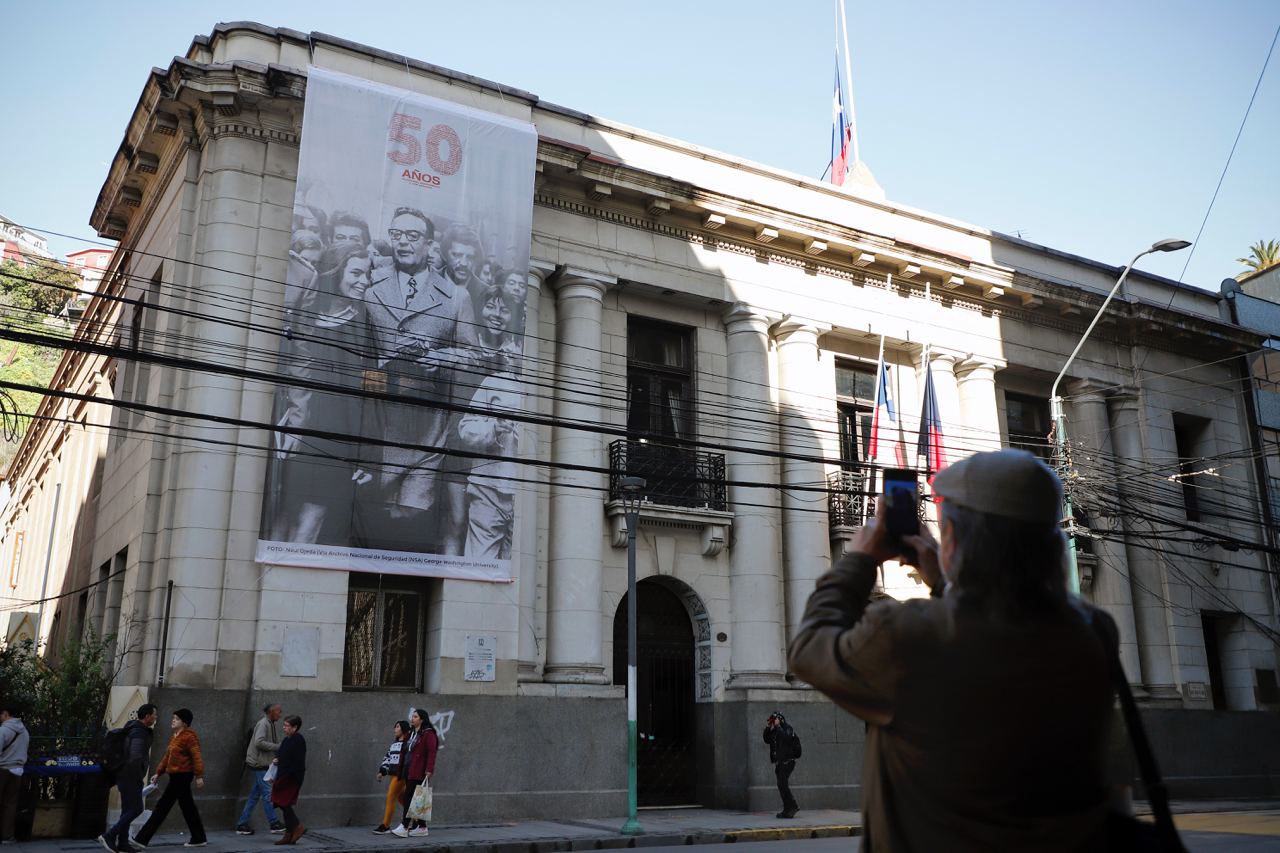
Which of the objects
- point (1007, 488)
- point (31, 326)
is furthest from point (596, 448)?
point (31, 326)

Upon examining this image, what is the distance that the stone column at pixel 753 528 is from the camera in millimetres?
23953

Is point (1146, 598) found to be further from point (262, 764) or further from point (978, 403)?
point (262, 764)

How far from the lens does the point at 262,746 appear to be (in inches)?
687

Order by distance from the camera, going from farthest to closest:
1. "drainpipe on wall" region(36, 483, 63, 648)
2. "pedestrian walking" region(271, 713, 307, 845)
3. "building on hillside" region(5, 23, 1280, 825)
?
"drainpipe on wall" region(36, 483, 63, 648), "building on hillside" region(5, 23, 1280, 825), "pedestrian walking" region(271, 713, 307, 845)

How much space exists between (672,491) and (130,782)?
1223cm

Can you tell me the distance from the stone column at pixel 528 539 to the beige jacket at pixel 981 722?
1934 cm

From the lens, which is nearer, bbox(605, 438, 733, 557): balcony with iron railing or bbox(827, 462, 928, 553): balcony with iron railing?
bbox(605, 438, 733, 557): balcony with iron railing

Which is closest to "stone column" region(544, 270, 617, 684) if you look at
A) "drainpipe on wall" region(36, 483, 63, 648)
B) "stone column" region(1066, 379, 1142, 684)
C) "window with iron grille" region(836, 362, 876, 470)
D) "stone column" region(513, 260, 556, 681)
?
"stone column" region(513, 260, 556, 681)

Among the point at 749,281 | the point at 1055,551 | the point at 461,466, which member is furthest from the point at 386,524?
the point at 1055,551

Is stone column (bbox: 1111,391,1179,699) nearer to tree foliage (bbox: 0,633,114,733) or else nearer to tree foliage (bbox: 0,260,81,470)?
tree foliage (bbox: 0,633,114,733)

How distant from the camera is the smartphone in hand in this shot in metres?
2.62

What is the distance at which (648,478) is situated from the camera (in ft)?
78.1

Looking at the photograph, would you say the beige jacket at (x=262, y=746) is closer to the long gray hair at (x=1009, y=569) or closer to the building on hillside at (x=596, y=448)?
the building on hillside at (x=596, y=448)

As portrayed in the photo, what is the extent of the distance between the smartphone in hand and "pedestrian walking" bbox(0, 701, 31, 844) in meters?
→ 16.5
